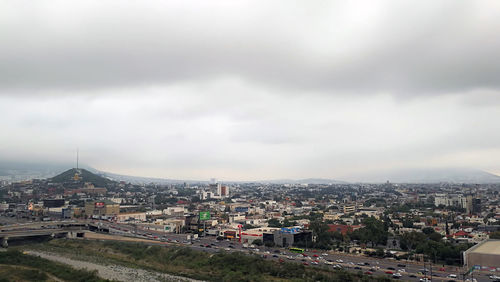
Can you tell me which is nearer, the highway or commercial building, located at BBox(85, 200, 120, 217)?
the highway

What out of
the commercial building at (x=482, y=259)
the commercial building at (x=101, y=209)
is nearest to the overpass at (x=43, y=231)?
the commercial building at (x=101, y=209)

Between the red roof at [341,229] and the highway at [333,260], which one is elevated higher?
the red roof at [341,229]

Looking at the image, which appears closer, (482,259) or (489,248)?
(482,259)

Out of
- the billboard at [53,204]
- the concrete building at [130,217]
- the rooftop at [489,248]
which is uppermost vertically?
the rooftop at [489,248]

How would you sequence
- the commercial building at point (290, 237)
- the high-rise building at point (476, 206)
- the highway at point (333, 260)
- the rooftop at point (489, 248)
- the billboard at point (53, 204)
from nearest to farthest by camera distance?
the highway at point (333, 260)
the rooftop at point (489, 248)
the commercial building at point (290, 237)
the high-rise building at point (476, 206)
the billboard at point (53, 204)

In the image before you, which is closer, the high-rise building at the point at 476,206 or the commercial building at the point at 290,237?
the commercial building at the point at 290,237

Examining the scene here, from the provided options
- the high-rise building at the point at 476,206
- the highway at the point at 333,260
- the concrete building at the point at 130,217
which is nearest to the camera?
the highway at the point at 333,260

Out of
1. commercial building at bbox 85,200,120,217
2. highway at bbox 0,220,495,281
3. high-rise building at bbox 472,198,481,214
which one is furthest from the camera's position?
high-rise building at bbox 472,198,481,214

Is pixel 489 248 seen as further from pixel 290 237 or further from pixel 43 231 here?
pixel 43 231

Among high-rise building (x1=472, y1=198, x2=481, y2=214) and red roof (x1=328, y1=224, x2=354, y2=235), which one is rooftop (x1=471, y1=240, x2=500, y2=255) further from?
high-rise building (x1=472, y1=198, x2=481, y2=214)

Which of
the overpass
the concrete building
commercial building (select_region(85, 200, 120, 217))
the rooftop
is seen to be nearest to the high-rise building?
the rooftop

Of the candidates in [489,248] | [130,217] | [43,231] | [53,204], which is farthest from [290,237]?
[53,204]

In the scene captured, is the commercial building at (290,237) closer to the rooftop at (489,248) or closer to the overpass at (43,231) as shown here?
the rooftop at (489,248)
